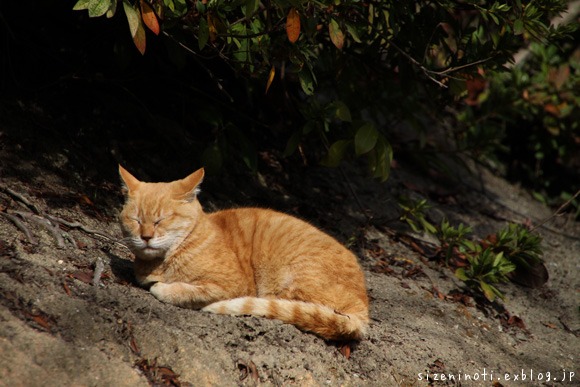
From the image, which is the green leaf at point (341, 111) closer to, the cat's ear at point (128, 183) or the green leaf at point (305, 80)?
the green leaf at point (305, 80)

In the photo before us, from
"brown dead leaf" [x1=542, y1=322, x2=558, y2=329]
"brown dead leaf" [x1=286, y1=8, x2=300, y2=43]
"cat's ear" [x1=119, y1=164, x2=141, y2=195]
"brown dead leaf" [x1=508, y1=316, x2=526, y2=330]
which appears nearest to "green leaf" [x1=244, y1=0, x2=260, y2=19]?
"brown dead leaf" [x1=286, y1=8, x2=300, y2=43]

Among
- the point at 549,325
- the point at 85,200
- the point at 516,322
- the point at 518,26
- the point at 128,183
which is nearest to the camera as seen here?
the point at 128,183

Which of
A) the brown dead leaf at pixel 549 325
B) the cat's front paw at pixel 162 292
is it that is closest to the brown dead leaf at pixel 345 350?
the cat's front paw at pixel 162 292

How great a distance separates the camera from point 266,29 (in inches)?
150

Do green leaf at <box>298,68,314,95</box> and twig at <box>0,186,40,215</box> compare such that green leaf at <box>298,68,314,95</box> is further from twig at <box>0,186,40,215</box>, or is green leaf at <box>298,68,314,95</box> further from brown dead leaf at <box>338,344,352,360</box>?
twig at <box>0,186,40,215</box>

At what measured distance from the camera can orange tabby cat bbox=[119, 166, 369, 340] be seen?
3.61m

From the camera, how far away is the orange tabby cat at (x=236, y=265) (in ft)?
11.8

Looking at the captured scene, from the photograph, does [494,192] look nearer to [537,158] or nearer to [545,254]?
[537,158]

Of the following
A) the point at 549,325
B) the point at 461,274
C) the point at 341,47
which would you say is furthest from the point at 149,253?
the point at 549,325

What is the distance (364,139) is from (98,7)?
78.9 inches

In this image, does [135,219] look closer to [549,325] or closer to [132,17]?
[132,17]

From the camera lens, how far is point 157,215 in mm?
3650

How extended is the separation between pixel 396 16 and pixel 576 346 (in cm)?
282

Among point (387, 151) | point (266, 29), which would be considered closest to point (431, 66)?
point (387, 151)
